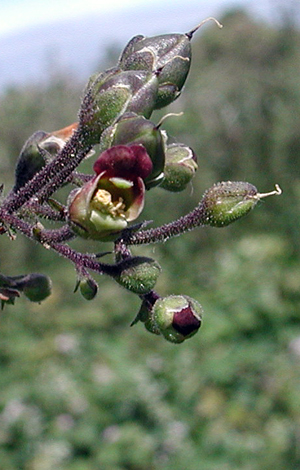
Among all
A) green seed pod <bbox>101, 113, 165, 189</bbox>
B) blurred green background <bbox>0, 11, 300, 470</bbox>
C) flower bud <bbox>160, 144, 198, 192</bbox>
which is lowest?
blurred green background <bbox>0, 11, 300, 470</bbox>

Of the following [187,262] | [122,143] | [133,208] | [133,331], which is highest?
[122,143]

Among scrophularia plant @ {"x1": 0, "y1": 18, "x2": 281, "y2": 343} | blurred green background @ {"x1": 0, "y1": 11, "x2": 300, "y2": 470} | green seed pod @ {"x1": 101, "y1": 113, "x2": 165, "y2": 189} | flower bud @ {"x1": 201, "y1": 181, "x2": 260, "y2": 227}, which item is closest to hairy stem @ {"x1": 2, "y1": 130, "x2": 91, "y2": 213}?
scrophularia plant @ {"x1": 0, "y1": 18, "x2": 281, "y2": 343}

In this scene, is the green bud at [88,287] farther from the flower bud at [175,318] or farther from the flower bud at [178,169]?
the flower bud at [178,169]

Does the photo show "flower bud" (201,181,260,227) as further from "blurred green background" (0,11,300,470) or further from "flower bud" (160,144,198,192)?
"blurred green background" (0,11,300,470)

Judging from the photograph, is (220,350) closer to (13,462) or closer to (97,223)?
(13,462)

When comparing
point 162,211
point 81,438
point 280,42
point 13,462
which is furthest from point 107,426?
point 280,42

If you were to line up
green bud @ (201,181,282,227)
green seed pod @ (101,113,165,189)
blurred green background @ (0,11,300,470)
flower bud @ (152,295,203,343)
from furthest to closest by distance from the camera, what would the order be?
blurred green background @ (0,11,300,470)
green bud @ (201,181,282,227)
flower bud @ (152,295,203,343)
green seed pod @ (101,113,165,189)

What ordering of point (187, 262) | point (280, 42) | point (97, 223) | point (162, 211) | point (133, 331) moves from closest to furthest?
point (97, 223), point (133, 331), point (187, 262), point (162, 211), point (280, 42)
